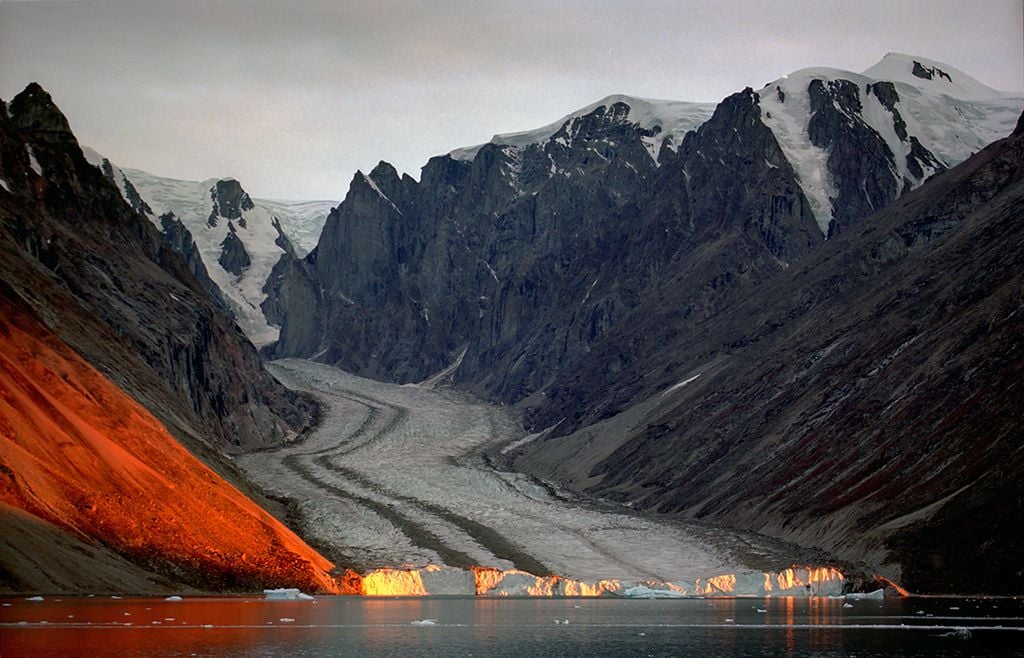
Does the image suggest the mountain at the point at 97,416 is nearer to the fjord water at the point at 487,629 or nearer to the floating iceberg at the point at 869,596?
the fjord water at the point at 487,629

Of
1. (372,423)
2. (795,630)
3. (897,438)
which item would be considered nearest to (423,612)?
(795,630)

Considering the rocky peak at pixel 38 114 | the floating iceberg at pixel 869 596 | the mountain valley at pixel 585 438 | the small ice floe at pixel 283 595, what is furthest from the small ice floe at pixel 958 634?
the rocky peak at pixel 38 114

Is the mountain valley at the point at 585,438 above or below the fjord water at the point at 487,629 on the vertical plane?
above

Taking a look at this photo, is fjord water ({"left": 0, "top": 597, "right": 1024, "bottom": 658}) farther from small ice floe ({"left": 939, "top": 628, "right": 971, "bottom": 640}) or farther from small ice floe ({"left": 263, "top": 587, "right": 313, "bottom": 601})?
small ice floe ({"left": 263, "top": 587, "right": 313, "bottom": 601})

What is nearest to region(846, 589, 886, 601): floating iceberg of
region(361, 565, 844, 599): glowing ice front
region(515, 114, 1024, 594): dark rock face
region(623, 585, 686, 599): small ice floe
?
region(361, 565, 844, 599): glowing ice front

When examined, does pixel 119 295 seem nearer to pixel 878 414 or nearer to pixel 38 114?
pixel 38 114

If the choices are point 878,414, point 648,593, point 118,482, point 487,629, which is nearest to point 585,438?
point 878,414
